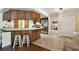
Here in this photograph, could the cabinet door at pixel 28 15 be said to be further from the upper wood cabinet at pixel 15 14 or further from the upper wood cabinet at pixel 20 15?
the upper wood cabinet at pixel 15 14

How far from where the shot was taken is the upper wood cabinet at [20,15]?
7.34ft

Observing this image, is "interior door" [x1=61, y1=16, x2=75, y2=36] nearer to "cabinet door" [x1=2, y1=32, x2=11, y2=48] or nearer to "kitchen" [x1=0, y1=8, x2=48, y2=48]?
"kitchen" [x1=0, y1=8, x2=48, y2=48]

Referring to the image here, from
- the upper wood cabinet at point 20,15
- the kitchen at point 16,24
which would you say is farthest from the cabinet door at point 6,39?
the upper wood cabinet at point 20,15

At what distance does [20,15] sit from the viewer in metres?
2.27

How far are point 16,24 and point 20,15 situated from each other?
0.20 metres

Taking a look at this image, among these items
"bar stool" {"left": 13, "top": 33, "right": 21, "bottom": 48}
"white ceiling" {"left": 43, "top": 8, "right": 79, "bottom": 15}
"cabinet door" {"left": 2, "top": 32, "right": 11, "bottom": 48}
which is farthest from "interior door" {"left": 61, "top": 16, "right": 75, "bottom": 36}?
"cabinet door" {"left": 2, "top": 32, "right": 11, "bottom": 48}

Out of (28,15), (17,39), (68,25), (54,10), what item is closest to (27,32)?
(17,39)

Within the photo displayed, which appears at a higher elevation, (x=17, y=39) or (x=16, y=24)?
(x=16, y=24)

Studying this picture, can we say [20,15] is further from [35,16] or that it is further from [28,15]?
[35,16]

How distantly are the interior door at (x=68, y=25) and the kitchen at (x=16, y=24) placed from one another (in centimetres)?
54

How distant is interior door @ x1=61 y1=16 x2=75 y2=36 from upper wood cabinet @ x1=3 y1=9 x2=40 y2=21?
569mm
